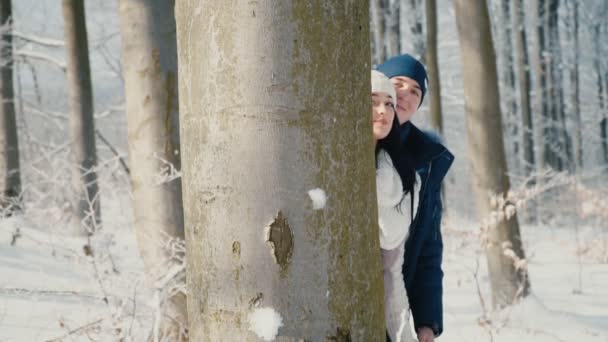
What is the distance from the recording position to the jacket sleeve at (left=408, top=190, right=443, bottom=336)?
1914 mm

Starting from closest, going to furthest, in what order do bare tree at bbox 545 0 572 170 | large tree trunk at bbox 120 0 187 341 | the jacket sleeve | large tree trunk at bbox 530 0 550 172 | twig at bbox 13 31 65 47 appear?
the jacket sleeve → large tree trunk at bbox 120 0 187 341 → twig at bbox 13 31 65 47 → large tree trunk at bbox 530 0 550 172 → bare tree at bbox 545 0 572 170

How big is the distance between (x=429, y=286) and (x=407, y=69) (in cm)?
76

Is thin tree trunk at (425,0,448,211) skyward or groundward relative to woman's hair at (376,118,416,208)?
skyward

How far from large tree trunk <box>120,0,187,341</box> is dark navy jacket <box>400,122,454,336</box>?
159cm

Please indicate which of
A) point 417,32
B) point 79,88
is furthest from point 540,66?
point 79,88

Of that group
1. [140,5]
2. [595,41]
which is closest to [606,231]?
[140,5]

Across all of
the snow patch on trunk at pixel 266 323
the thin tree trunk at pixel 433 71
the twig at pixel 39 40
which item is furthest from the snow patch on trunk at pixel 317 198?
the thin tree trunk at pixel 433 71

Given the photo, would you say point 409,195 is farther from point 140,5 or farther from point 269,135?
point 140,5

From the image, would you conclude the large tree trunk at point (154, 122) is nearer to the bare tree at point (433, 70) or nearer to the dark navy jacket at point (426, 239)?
the dark navy jacket at point (426, 239)

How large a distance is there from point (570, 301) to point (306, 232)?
18.8ft

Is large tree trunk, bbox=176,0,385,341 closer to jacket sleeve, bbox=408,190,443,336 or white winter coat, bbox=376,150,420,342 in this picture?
white winter coat, bbox=376,150,420,342

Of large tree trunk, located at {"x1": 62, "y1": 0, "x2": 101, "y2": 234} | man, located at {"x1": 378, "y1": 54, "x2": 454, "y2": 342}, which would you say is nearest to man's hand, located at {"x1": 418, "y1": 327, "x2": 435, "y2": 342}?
man, located at {"x1": 378, "y1": 54, "x2": 454, "y2": 342}

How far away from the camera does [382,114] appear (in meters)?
1.72

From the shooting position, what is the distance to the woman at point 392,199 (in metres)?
1.67
